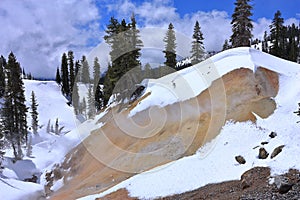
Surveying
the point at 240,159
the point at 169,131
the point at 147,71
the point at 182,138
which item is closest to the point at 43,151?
the point at 147,71

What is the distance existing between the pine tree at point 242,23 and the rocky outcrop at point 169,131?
16.1m

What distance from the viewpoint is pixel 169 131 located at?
25.7 metres

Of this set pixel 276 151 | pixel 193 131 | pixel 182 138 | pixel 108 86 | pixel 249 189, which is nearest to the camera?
pixel 249 189

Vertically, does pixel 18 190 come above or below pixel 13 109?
below

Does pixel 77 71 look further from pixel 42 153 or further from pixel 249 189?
pixel 249 189

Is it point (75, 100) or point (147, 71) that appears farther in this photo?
point (75, 100)

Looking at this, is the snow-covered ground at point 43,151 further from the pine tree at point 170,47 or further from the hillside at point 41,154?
the pine tree at point 170,47

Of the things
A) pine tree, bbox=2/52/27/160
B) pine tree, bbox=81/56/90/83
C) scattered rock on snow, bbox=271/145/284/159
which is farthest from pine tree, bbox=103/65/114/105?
pine tree, bbox=81/56/90/83

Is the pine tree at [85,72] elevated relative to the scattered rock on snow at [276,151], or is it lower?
elevated

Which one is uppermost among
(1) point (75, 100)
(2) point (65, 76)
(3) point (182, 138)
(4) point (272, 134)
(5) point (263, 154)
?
(2) point (65, 76)

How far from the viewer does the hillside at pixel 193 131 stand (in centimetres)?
1800

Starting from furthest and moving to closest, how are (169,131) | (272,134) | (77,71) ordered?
1. (77,71)
2. (169,131)
3. (272,134)

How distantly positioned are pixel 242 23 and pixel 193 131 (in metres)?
23.7

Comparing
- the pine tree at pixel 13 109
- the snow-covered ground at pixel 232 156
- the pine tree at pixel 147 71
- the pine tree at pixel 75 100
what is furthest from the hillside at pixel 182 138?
the pine tree at pixel 75 100
